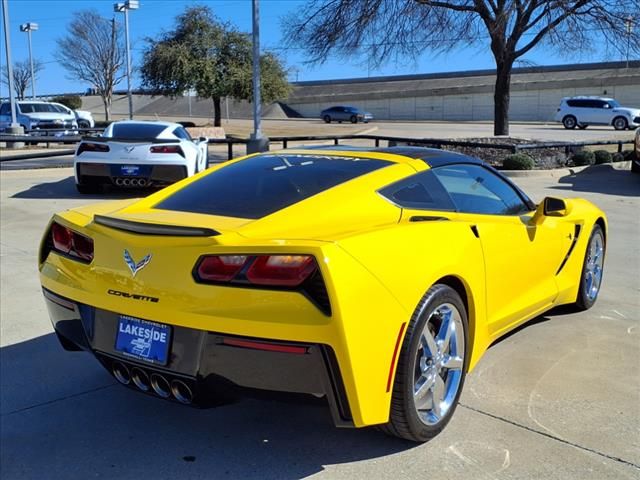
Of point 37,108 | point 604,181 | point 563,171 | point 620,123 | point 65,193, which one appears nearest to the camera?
point 65,193

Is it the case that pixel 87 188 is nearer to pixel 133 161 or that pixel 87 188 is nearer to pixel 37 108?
pixel 133 161

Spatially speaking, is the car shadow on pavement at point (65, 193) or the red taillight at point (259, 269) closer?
the red taillight at point (259, 269)

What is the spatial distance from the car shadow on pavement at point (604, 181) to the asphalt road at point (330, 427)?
947 centimetres

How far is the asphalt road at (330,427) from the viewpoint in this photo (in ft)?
9.94

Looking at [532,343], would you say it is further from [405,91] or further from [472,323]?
[405,91]

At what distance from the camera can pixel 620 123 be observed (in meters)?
40.8

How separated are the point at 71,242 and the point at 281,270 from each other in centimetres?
130

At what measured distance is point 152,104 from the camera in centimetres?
8675

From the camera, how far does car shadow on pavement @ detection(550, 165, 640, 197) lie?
1363cm

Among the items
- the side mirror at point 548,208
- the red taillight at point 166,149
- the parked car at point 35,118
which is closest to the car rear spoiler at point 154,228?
the side mirror at point 548,208

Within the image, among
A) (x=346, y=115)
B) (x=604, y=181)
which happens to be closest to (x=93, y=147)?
(x=604, y=181)

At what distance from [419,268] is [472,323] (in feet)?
2.20

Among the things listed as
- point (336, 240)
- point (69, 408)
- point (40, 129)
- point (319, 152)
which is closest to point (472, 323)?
point (336, 240)

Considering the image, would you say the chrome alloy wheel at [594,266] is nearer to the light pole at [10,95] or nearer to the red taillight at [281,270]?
the red taillight at [281,270]
